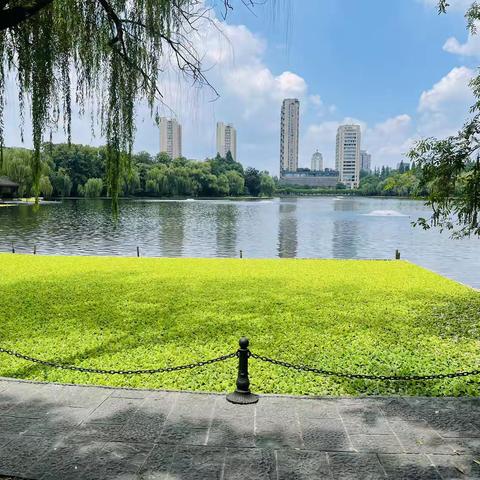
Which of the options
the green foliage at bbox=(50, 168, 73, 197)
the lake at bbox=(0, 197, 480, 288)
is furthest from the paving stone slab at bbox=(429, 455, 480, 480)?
the green foliage at bbox=(50, 168, 73, 197)

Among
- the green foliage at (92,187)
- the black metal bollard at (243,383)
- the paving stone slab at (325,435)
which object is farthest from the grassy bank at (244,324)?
the green foliage at (92,187)

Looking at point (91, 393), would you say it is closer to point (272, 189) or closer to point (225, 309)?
point (225, 309)

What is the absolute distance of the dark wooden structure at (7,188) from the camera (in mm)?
74463

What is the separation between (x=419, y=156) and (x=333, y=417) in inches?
294

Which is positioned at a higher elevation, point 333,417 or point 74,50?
point 74,50

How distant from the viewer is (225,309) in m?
10.7

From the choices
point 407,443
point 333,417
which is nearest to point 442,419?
point 407,443

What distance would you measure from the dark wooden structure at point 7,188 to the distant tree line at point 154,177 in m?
4.61

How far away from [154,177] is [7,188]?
31.1 metres

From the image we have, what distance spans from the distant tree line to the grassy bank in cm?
3238

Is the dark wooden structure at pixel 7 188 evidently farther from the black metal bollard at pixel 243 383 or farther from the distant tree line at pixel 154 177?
the black metal bollard at pixel 243 383

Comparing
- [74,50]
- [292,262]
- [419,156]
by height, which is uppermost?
[74,50]

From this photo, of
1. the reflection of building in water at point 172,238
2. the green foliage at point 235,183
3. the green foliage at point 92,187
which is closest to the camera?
the reflection of building in water at point 172,238

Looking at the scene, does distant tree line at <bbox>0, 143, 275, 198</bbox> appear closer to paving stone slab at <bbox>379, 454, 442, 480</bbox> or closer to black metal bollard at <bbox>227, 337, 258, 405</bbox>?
black metal bollard at <bbox>227, 337, 258, 405</bbox>
